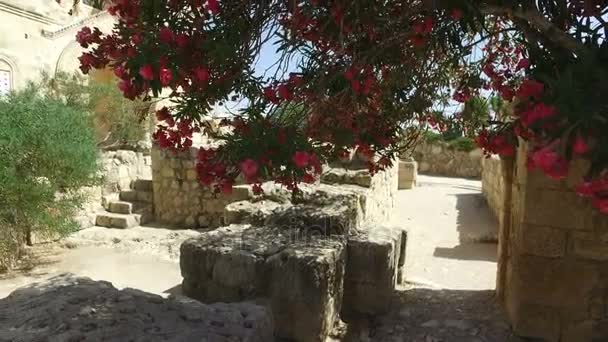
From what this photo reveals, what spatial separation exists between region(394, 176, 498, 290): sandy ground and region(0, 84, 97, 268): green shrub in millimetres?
5295

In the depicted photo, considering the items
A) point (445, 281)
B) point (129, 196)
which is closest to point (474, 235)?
point (445, 281)

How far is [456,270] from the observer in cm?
580

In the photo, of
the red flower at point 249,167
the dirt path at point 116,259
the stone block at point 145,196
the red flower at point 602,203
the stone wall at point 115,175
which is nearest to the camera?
the red flower at point 602,203

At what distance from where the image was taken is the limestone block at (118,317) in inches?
87.0

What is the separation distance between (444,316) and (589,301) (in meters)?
1.06

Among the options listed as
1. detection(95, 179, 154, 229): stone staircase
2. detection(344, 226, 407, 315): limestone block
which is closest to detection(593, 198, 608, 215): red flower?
detection(344, 226, 407, 315): limestone block

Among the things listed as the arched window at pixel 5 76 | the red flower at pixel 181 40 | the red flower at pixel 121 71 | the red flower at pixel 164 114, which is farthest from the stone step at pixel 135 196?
the red flower at pixel 181 40

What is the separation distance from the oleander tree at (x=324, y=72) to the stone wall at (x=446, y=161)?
16651 millimetres

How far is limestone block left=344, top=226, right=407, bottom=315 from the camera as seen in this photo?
3629mm

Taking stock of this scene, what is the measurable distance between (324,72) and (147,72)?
931mm

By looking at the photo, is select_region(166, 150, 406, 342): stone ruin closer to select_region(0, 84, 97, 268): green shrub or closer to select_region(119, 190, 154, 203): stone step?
select_region(0, 84, 97, 268): green shrub

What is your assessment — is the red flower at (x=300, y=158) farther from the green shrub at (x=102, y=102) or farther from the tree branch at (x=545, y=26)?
the green shrub at (x=102, y=102)

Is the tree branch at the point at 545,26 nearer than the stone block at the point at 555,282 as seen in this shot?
Yes

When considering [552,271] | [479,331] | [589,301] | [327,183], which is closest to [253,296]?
[479,331]
